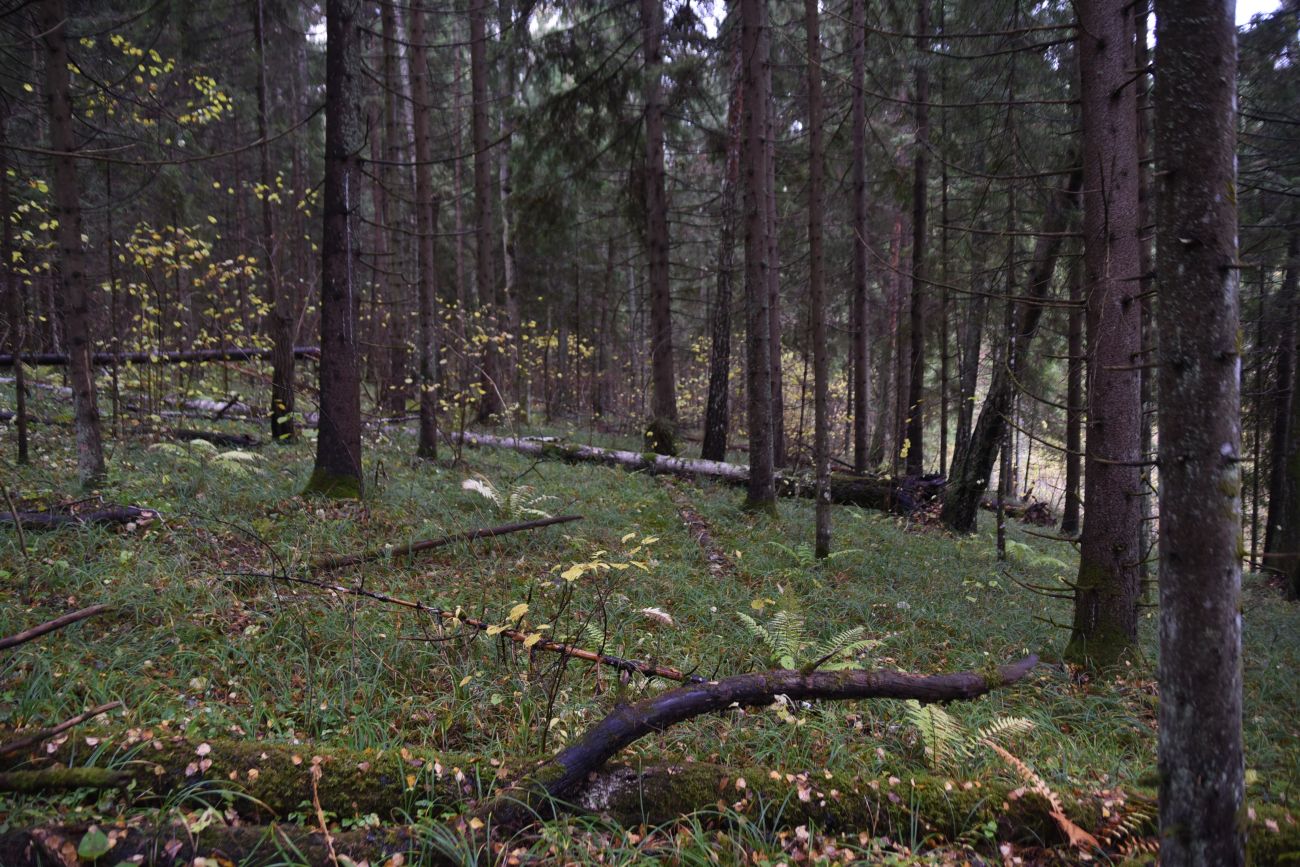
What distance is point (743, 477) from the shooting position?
1145 cm

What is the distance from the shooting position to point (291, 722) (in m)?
3.26

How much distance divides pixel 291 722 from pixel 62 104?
20.6ft

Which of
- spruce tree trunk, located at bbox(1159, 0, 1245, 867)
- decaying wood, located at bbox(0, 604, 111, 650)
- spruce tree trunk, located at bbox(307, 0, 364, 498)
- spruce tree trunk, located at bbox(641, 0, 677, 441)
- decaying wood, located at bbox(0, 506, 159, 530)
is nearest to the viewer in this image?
spruce tree trunk, located at bbox(1159, 0, 1245, 867)

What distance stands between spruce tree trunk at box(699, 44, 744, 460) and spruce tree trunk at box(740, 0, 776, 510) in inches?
153

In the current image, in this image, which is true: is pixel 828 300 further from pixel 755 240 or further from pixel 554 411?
pixel 755 240

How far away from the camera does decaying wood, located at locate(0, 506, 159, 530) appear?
202 inches

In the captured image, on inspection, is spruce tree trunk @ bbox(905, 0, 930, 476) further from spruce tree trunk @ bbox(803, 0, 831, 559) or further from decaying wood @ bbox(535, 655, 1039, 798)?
decaying wood @ bbox(535, 655, 1039, 798)

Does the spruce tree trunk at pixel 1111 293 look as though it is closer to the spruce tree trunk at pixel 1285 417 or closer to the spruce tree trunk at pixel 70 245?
the spruce tree trunk at pixel 1285 417

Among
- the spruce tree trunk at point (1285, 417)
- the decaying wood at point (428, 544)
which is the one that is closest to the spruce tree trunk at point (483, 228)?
the decaying wood at point (428, 544)

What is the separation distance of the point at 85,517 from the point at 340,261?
3322 millimetres

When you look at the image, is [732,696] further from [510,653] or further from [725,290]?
[725,290]

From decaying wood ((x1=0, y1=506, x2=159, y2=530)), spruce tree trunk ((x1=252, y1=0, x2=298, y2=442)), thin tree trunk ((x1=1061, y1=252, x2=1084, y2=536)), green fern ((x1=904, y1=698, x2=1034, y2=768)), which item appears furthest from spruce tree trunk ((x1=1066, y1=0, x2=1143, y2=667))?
spruce tree trunk ((x1=252, y1=0, x2=298, y2=442))

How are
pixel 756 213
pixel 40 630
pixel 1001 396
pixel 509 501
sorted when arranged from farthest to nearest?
pixel 1001 396, pixel 756 213, pixel 509 501, pixel 40 630

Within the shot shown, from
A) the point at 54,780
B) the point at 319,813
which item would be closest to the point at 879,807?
the point at 319,813
